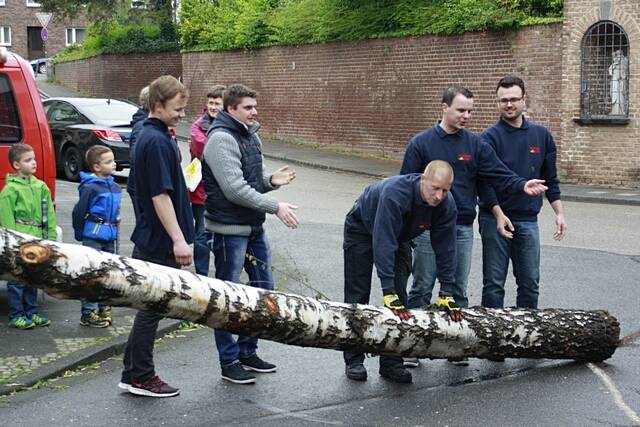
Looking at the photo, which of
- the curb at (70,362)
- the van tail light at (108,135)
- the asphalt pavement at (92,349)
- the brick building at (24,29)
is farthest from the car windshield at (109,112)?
the brick building at (24,29)

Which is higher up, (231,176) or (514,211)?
(231,176)

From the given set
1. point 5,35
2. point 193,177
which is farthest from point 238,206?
point 5,35

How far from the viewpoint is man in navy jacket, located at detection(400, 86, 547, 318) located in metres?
7.70

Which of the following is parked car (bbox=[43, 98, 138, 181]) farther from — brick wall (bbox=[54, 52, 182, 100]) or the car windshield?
brick wall (bbox=[54, 52, 182, 100])

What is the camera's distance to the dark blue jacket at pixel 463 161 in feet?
25.3

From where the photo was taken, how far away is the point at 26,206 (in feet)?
27.4

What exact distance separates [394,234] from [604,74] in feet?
49.5

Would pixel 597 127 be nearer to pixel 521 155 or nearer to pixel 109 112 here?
pixel 109 112

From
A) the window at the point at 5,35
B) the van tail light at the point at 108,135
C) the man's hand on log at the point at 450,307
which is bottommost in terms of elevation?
the man's hand on log at the point at 450,307

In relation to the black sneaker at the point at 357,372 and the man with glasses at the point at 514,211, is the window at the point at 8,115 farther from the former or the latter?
the man with glasses at the point at 514,211

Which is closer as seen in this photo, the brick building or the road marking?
the road marking

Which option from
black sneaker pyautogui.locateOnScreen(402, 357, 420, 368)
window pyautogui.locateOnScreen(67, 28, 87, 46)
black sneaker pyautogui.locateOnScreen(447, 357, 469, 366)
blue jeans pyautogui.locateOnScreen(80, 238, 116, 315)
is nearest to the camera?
black sneaker pyautogui.locateOnScreen(447, 357, 469, 366)

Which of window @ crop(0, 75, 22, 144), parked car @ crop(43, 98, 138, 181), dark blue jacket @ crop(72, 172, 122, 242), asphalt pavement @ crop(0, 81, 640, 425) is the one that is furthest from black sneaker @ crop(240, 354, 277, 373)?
parked car @ crop(43, 98, 138, 181)

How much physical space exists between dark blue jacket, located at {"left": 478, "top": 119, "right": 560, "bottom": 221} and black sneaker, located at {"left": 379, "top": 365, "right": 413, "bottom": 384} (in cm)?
152
